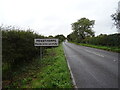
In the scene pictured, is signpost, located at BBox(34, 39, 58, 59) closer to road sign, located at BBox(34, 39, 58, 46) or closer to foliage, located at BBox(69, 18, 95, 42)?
road sign, located at BBox(34, 39, 58, 46)

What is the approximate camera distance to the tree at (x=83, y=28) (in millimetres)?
54094

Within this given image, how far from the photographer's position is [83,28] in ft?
178

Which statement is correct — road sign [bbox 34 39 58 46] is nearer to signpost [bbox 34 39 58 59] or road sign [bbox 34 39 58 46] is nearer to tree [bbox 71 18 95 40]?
signpost [bbox 34 39 58 59]

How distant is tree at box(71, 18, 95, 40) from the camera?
177 feet

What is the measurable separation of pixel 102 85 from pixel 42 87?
8.64 ft

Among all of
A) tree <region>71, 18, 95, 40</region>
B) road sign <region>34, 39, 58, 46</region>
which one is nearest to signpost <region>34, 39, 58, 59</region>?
road sign <region>34, 39, 58, 46</region>

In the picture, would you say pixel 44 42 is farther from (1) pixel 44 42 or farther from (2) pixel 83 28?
(2) pixel 83 28

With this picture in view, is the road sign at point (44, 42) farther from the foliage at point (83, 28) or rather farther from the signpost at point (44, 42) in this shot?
the foliage at point (83, 28)

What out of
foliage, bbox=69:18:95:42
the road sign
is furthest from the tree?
the road sign

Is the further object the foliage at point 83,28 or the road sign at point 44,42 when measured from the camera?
the foliage at point 83,28

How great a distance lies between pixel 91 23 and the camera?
56.1 meters

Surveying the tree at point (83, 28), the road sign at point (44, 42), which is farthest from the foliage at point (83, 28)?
the road sign at point (44, 42)

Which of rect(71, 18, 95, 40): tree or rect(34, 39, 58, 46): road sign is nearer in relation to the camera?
rect(34, 39, 58, 46): road sign

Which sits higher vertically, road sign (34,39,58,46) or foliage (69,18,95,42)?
foliage (69,18,95,42)
